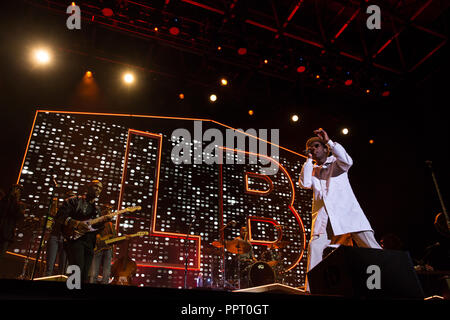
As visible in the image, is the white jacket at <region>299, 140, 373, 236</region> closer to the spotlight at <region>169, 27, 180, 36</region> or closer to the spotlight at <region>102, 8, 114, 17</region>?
the spotlight at <region>169, 27, 180, 36</region>

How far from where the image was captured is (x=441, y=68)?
25.4 ft

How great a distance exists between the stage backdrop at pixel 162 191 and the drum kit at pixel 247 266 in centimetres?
15

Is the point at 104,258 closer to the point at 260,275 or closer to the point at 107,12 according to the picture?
the point at 260,275

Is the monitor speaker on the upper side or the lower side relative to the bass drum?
lower

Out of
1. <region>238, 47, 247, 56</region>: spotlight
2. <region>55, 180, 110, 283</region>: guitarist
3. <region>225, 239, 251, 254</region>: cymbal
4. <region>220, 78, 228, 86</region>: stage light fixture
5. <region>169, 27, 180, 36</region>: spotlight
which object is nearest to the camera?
<region>55, 180, 110, 283</region>: guitarist

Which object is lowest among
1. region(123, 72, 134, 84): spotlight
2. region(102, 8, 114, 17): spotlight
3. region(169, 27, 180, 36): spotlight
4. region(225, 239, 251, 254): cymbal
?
region(225, 239, 251, 254): cymbal

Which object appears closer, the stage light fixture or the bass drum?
the bass drum

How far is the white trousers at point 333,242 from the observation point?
10.2 ft

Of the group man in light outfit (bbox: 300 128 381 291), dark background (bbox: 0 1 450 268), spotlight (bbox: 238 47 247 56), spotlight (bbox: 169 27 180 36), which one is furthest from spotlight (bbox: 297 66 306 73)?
man in light outfit (bbox: 300 128 381 291)

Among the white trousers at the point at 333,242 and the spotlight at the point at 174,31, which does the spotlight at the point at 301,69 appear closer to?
the spotlight at the point at 174,31

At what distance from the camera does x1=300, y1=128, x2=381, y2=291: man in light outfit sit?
3.16 m

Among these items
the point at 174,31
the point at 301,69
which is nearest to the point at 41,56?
the point at 174,31

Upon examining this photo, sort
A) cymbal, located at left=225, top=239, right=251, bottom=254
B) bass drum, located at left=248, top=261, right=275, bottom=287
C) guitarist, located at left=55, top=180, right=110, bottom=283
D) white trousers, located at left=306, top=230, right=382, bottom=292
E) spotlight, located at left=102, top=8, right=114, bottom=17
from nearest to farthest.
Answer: white trousers, located at left=306, top=230, right=382, bottom=292 → guitarist, located at left=55, top=180, right=110, bottom=283 → spotlight, located at left=102, top=8, right=114, bottom=17 → bass drum, located at left=248, top=261, right=275, bottom=287 → cymbal, located at left=225, top=239, right=251, bottom=254

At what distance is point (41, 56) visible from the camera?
7016mm
